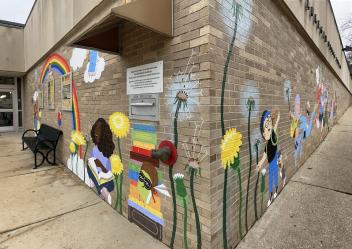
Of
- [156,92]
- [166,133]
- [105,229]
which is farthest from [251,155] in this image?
[105,229]

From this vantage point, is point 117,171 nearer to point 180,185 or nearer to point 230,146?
point 180,185

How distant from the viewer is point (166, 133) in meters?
2.51

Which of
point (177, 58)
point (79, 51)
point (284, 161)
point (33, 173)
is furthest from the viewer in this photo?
point (33, 173)

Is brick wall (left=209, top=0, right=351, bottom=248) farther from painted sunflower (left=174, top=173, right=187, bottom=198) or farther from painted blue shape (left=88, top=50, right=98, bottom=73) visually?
painted blue shape (left=88, top=50, right=98, bottom=73)

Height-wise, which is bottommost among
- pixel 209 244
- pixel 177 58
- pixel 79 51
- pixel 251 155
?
pixel 209 244

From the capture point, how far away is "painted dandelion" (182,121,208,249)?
85.5 inches

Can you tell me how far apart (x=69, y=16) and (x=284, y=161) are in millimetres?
5363

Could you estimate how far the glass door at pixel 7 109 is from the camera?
11.9 metres

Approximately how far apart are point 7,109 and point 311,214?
13.8m

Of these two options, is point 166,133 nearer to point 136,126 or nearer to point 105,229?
point 136,126

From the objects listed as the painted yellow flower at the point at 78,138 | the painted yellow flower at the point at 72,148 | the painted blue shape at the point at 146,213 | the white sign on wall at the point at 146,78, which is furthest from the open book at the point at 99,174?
the white sign on wall at the point at 146,78

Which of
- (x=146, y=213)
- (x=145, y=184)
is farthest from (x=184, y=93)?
(x=146, y=213)

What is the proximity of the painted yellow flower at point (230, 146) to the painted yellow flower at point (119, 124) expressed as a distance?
1.36 metres

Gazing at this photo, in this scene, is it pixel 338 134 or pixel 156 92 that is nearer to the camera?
pixel 156 92
